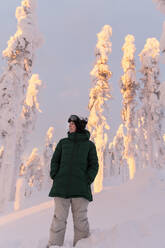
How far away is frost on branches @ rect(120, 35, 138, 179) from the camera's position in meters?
19.5

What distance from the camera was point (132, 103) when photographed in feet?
66.7

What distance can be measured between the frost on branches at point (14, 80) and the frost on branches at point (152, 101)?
1121 cm

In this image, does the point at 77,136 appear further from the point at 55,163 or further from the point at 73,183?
the point at 73,183

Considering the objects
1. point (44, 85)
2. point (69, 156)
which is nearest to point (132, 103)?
point (44, 85)

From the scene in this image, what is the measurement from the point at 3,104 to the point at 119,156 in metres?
41.0

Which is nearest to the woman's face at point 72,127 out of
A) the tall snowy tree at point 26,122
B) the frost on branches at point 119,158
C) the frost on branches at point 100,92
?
the frost on branches at point 100,92

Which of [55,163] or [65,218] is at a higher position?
[55,163]

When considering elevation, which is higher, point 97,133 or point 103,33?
point 103,33

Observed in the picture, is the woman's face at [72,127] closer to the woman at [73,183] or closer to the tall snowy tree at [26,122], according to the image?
the woman at [73,183]

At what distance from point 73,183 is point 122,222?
1.34 m

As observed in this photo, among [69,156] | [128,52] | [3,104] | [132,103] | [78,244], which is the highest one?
[128,52]

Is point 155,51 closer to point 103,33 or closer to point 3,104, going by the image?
point 103,33

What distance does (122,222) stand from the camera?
155 inches

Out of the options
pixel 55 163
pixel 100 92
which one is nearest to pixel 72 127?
pixel 55 163
